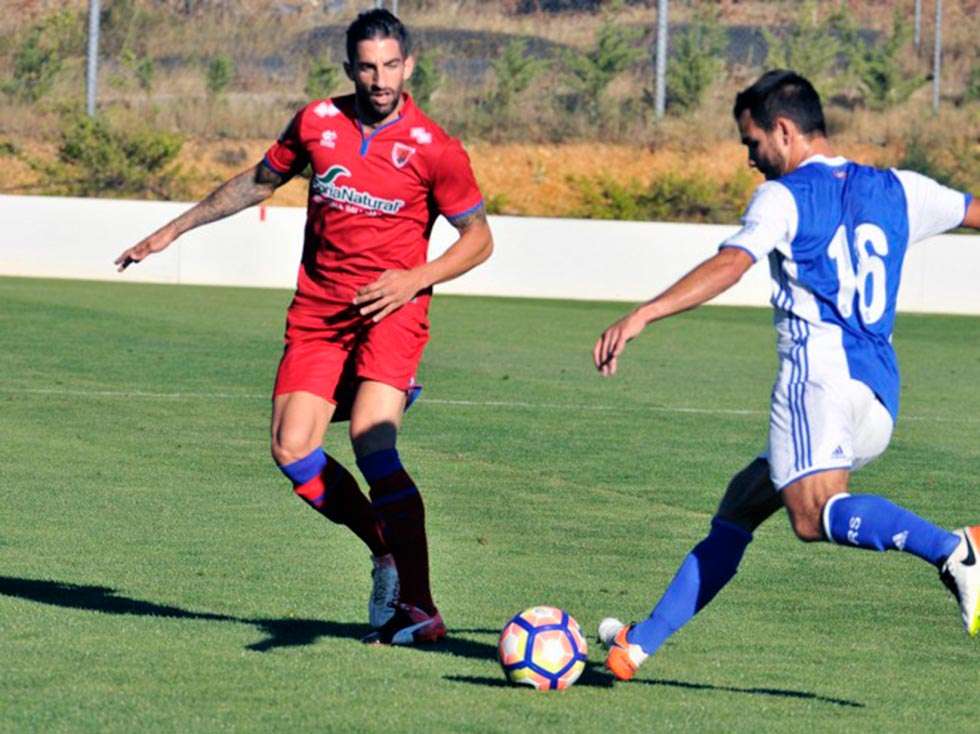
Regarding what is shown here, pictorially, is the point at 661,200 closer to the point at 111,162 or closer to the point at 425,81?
the point at 425,81

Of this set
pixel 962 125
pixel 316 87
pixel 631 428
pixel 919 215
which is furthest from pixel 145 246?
pixel 962 125

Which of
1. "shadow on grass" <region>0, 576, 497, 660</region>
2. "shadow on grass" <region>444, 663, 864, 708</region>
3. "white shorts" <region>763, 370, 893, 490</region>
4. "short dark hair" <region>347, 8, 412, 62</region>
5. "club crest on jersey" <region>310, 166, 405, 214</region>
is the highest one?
"short dark hair" <region>347, 8, 412, 62</region>

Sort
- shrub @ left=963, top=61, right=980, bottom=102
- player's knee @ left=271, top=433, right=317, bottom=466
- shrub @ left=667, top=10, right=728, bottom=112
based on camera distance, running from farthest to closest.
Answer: shrub @ left=963, top=61, right=980, bottom=102 < shrub @ left=667, top=10, right=728, bottom=112 < player's knee @ left=271, top=433, right=317, bottom=466

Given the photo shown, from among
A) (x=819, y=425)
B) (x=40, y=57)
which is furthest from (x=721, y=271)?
(x=40, y=57)

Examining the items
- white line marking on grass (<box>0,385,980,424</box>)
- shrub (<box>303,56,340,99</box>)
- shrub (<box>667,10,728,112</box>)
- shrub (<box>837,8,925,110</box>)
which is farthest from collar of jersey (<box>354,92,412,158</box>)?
shrub (<box>837,8,925,110</box>)

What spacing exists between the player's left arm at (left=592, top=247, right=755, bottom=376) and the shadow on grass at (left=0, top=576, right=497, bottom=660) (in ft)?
5.07

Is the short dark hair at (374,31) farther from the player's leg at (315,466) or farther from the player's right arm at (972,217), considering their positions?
the player's right arm at (972,217)

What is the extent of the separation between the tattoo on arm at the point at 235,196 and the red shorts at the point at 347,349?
1.77 feet

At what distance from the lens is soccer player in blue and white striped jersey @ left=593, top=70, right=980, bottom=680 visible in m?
5.17

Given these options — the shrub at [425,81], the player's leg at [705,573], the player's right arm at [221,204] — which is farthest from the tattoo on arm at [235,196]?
the shrub at [425,81]

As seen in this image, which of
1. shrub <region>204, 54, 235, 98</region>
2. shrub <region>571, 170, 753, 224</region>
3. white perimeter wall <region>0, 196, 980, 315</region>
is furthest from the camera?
shrub <region>204, 54, 235, 98</region>

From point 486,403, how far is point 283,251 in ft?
46.1

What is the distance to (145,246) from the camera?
6.88 metres

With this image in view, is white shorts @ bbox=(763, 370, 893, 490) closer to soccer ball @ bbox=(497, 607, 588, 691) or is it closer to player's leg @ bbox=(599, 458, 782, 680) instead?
player's leg @ bbox=(599, 458, 782, 680)
